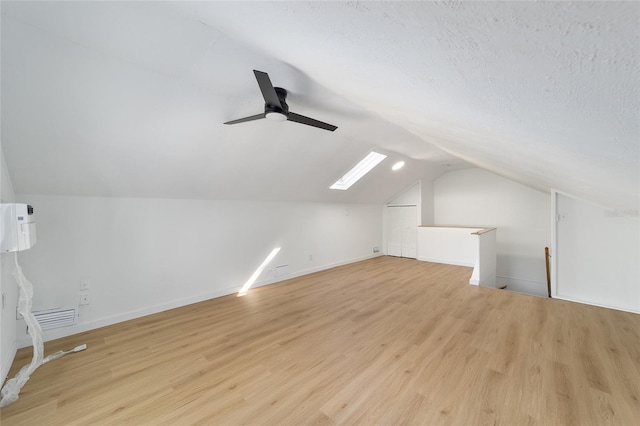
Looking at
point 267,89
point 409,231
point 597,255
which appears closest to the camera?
point 267,89

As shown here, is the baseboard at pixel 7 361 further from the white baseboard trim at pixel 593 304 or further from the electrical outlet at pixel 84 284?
the white baseboard trim at pixel 593 304

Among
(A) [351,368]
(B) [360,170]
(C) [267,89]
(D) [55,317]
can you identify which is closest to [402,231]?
(B) [360,170]

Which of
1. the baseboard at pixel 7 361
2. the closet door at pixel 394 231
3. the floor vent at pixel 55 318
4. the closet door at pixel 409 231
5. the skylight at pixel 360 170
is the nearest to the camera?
the baseboard at pixel 7 361

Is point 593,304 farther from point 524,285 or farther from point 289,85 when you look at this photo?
point 289,85

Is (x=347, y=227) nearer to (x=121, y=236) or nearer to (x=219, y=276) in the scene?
(x=219, y=276)

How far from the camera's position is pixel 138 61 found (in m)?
1.90

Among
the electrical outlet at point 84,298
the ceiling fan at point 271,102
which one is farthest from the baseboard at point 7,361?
the ceiling fan at point 271,102

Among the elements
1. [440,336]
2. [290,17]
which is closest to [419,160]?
[440,336]

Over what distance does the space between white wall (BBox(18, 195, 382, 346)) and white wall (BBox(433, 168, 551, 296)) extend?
460 cm

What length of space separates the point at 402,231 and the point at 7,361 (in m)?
6.85

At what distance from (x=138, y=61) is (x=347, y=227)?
4.90 metres

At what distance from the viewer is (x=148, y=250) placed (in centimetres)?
322

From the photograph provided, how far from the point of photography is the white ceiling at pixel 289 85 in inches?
22.9

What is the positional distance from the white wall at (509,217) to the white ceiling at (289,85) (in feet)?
12.7
